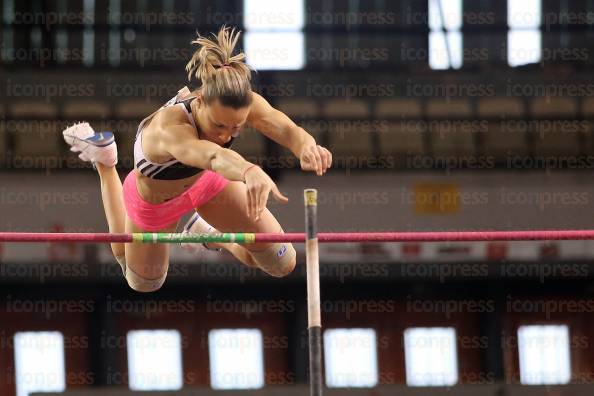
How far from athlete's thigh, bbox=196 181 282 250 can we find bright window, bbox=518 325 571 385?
17.7 feet

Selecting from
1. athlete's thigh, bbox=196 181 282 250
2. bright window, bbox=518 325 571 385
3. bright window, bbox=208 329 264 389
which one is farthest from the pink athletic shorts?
bright window, bbox=518 325 571 385

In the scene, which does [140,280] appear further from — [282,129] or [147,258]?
[282,129]

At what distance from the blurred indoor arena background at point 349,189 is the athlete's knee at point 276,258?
156 inches

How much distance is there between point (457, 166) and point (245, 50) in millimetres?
1821

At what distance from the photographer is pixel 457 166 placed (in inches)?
347

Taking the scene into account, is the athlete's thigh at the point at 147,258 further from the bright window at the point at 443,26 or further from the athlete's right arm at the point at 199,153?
the bright window at the point at 443,26

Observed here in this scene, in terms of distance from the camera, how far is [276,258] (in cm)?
444

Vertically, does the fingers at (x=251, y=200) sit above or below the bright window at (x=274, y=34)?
below

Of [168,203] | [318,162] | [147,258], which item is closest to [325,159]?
[318,162]

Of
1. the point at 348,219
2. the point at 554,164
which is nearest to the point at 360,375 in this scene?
the point at 348,219

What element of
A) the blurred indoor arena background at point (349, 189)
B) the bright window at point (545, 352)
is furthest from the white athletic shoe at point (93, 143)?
the bright window at point (545, 352)

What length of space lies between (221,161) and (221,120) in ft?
0.78

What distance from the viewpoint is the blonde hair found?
12.2 feet

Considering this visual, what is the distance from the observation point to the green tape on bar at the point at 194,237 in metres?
3.92
